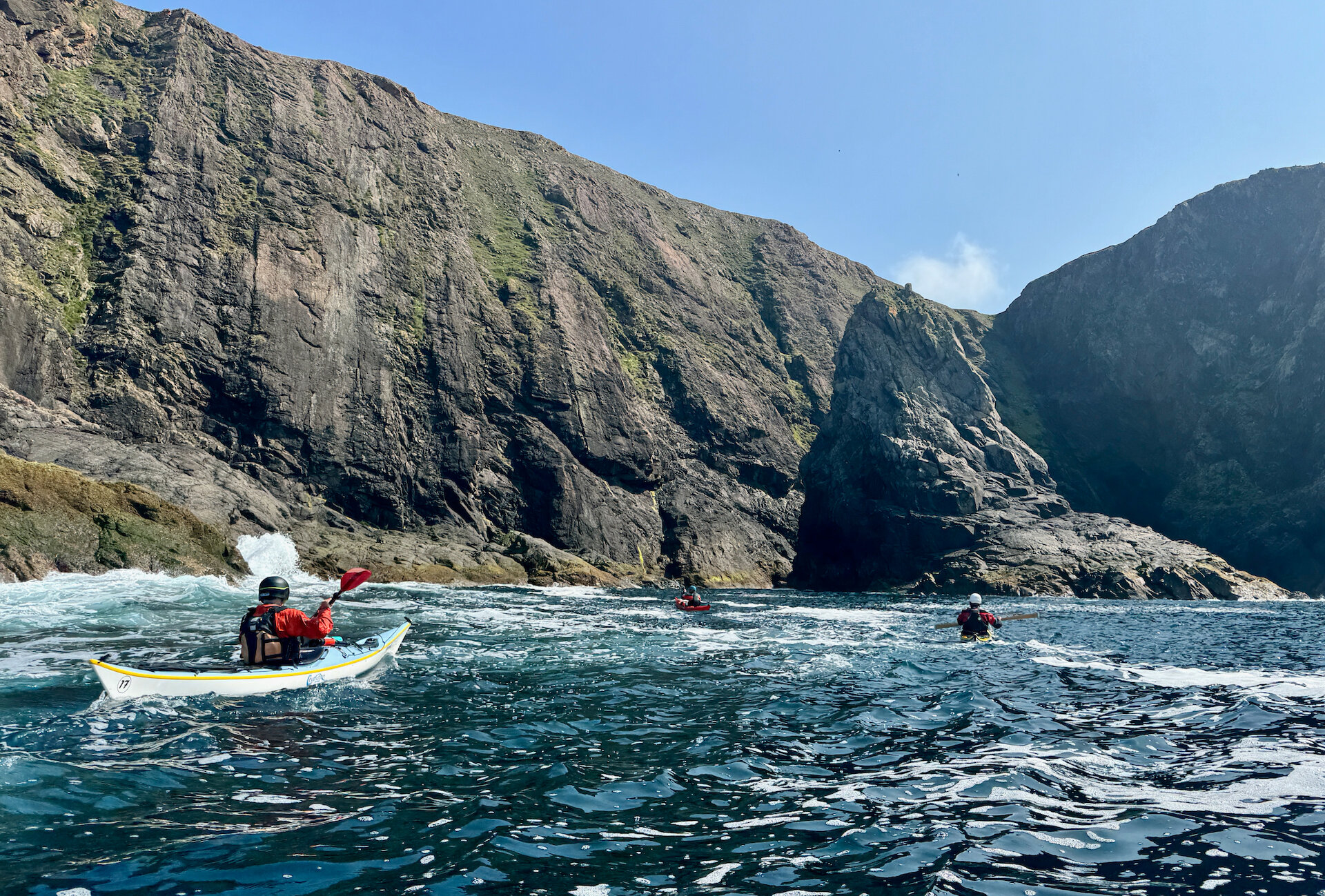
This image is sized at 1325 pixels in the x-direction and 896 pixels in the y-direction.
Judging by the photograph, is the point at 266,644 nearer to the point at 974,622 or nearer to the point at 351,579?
the point at 351,579

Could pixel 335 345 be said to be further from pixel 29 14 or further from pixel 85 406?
pixel 29 14

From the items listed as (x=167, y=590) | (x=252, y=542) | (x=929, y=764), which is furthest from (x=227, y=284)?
(x=929, y=764)

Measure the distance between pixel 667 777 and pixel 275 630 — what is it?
295 inches

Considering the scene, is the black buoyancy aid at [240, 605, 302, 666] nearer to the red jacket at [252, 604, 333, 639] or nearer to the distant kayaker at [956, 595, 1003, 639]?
the red jacket at [252, 604, 333, 639]

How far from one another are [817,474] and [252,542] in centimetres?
4741

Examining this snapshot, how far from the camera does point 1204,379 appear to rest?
74.6 meters

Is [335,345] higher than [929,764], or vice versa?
[335,345]

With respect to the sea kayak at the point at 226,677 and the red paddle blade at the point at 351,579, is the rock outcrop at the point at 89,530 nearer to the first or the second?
the red paddle blade at the point at 351,579

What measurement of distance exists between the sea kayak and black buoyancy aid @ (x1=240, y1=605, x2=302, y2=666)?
14 cm

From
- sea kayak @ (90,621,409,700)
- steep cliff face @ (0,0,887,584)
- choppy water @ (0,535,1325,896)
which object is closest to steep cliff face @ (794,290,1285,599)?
steep cliff face @ (0,0,887,584)

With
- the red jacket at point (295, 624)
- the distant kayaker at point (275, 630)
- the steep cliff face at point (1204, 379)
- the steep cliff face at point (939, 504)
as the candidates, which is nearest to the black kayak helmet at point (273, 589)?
the distant kayaker at point (275, 630)

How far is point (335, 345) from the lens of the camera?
58875 millimetres

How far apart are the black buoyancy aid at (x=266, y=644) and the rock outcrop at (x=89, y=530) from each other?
1809 cm

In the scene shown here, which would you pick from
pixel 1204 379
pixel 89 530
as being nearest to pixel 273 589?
pixel 89 530
